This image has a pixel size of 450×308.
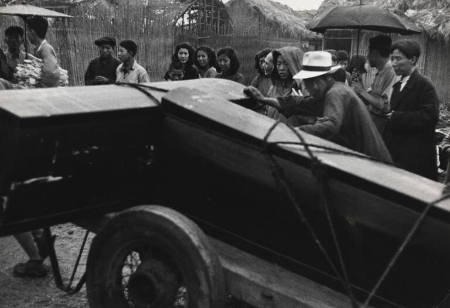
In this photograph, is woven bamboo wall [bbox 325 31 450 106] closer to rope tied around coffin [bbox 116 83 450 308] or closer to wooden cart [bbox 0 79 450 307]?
wooden cart [bbox 0 79 450 307]

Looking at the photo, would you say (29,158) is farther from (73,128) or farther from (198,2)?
(198,2)

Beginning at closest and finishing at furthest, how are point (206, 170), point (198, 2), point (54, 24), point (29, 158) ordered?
1. point (29, 158)
2. point (206, 170)
3. point (54, 24)
4. point (198, 2)

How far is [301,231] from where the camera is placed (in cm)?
272

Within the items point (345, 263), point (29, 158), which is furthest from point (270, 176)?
point (29, 158)

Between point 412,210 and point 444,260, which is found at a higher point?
point 412,210

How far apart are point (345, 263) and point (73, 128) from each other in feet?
4.67

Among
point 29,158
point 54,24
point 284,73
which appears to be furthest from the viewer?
point 54,24

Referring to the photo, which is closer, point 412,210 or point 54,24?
point 412,210

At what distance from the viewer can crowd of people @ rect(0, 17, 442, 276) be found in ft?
12.1

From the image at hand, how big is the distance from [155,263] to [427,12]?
17.0 meters

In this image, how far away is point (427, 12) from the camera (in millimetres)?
17531

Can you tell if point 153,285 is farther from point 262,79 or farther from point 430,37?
point 430,37

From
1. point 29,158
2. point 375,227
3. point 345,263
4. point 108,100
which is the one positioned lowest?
point 345,263

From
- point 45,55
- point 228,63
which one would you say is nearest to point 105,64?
point 45,55
